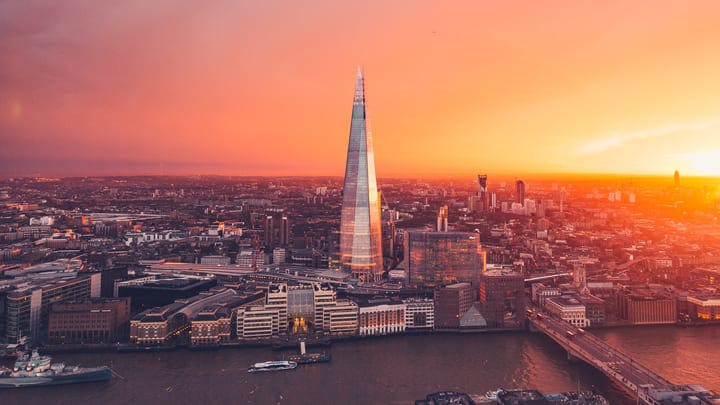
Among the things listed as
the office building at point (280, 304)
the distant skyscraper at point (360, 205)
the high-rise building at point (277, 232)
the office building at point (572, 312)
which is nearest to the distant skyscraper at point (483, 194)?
the high-rise building at point (277, 232)

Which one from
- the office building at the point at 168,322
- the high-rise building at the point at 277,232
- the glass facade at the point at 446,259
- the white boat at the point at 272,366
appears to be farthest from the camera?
the high-rise building at the point at 277,232

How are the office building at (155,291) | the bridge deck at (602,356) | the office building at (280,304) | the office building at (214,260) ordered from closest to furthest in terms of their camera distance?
the bridge deck at (602,356), the office building at (280,304), the office building at (155,291), the office building at (214,260)

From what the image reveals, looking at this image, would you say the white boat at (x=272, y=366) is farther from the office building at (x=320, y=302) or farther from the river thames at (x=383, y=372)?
the office building at (x=320, y=302)

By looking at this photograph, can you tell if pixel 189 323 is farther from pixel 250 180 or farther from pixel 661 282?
A: pixel 250 180

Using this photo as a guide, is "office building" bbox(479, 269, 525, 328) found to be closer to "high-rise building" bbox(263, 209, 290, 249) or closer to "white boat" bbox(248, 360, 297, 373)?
"white boat" bbox(248, 360, 297, 373)

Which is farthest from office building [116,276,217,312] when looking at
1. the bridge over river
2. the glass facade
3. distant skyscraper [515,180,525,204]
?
distant skyscraper [515,180,525,204]

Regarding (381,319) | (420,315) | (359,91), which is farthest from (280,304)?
(359,91)

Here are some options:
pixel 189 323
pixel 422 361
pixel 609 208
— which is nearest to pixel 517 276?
pixel 422 361
